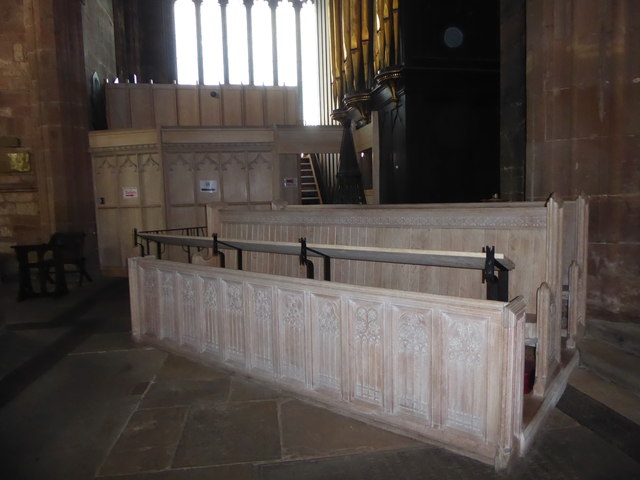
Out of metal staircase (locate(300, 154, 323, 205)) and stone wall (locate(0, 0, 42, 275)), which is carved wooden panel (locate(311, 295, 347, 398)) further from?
metal staircase (locate(300, 154, 323, 205))

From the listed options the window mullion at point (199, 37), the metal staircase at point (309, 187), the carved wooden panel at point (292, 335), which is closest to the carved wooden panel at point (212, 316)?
the carved wooden panel at point (292, 335)

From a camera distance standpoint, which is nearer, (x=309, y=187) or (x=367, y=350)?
(x=367, y=350)

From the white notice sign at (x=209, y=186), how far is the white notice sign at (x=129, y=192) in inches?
A: 44.5

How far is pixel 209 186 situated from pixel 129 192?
138 centimetres

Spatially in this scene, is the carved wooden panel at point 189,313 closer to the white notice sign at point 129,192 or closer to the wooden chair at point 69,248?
the wooden chair at point 69,248

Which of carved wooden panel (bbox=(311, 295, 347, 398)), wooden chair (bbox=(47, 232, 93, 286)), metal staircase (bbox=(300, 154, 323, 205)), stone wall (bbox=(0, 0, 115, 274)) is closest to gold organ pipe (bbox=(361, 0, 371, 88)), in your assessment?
metal staircase (bbox=(300, 154, 323, 205))

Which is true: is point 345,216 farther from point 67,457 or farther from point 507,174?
point 67,457

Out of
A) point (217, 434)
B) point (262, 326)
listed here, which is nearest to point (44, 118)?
point (262, 326)

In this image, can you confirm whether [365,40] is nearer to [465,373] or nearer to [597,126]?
A: [597,126]

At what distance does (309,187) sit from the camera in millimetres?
12828

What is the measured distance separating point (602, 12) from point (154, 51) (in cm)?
1197

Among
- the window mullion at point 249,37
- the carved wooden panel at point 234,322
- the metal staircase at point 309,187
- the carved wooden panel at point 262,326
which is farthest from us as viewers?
the window mullion at point 249,37

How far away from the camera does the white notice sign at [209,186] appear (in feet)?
26.3

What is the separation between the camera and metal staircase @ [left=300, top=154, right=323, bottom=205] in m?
12.4
